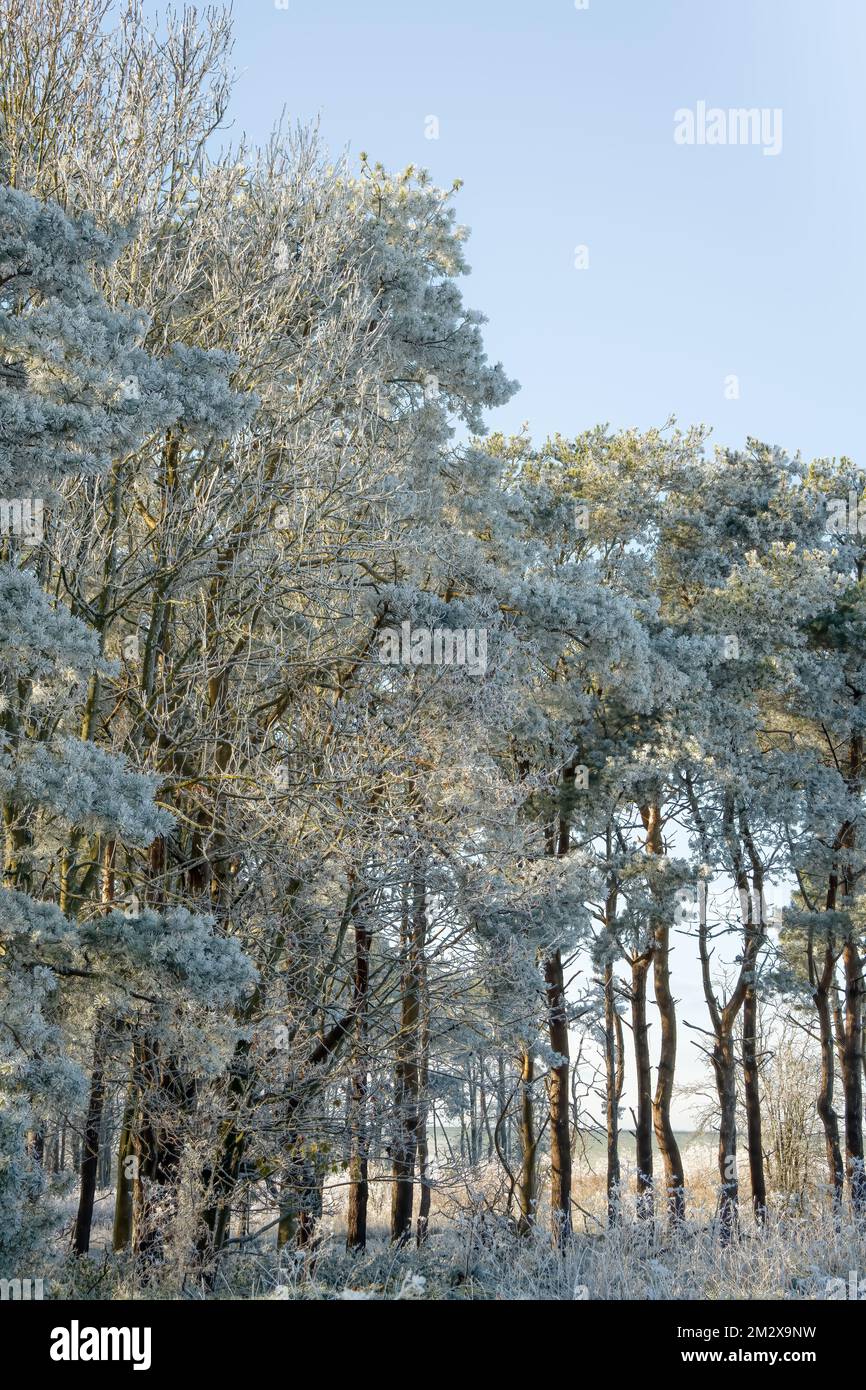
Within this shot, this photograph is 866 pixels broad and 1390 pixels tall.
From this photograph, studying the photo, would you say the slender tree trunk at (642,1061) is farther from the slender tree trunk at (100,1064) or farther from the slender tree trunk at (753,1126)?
the slender tree trunk at (100,1064)

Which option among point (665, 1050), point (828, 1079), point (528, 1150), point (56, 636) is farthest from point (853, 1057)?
point (56, 636)

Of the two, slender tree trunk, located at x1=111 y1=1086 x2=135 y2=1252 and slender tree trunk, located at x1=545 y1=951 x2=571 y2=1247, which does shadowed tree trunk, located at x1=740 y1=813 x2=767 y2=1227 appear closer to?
slender tree trunk, located at x1=545 y1=951 x2=571 y2=1247

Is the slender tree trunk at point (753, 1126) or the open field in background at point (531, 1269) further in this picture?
the slender tree trunk at point (753, 1126)

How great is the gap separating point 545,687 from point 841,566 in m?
7.13

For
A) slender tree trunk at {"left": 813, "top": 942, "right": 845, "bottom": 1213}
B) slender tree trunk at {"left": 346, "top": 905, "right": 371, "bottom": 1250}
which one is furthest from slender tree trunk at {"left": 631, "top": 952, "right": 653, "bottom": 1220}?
slender tree trunk at {"left": 346, "top": 905, "right": 371, "bottom": 1250}

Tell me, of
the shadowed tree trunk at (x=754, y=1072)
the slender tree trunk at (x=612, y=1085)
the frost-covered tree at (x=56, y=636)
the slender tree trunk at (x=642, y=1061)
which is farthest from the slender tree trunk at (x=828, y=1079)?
the frost-covered tree at (x=56, y=636)

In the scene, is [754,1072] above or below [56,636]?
below

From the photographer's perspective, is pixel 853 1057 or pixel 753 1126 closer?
pixel 753 1126

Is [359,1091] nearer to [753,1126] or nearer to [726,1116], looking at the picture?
[726,1116]

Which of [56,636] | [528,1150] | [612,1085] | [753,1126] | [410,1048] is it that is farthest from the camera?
[612,1085]
